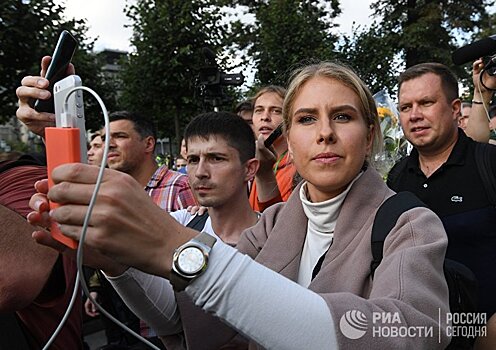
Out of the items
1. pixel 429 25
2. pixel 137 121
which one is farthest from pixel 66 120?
pixel 429 25

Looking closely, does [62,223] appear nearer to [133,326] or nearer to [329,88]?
[329,88]

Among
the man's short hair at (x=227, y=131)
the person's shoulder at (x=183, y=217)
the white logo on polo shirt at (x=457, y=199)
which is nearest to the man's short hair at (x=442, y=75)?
the white logo on polo shirt at (x=457, y=199)

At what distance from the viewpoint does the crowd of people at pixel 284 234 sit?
87cm

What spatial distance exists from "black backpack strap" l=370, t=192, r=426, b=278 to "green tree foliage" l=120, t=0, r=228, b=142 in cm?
1153

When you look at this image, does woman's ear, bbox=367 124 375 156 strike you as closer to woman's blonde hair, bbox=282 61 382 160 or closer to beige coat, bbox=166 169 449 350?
woman's blonde hair, bbox=282 61 382 160

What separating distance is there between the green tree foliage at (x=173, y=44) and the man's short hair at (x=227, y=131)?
9.96m

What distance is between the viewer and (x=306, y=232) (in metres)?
1.59

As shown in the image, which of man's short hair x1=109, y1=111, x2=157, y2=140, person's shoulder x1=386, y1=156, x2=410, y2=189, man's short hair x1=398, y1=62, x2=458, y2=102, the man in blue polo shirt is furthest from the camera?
man's short hair x1=109, y1=111, x2=157, y2=140

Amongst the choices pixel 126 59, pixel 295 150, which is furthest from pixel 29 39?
pixel 295 150

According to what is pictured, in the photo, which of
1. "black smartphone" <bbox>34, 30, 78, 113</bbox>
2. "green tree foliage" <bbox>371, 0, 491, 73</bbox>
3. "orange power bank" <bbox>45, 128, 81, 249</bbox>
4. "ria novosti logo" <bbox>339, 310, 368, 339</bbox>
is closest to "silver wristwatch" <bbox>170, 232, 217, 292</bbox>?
"orange power bank" <bbox>45, 128, 81, 249</bbox>

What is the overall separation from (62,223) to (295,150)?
3.09 feet

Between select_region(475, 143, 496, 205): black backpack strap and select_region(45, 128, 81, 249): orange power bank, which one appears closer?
select_region(45, 128, 81, 249): orange power bank

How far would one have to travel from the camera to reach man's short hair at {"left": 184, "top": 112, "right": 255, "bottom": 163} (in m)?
2.67

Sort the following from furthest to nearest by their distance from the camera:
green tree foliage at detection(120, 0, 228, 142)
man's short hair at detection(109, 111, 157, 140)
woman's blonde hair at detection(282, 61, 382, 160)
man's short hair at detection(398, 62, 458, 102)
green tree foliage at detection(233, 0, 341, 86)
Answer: green tree foliage at detection(120, 0, 228, 142), green tree foliage at detection(233, 0, 341, 86), man's short hair at detection(109, 111, 157, 140), man's short hair at detection(398, 62, 458, 102), woman's blonde hair at detection(282, 61, 382, 160)
